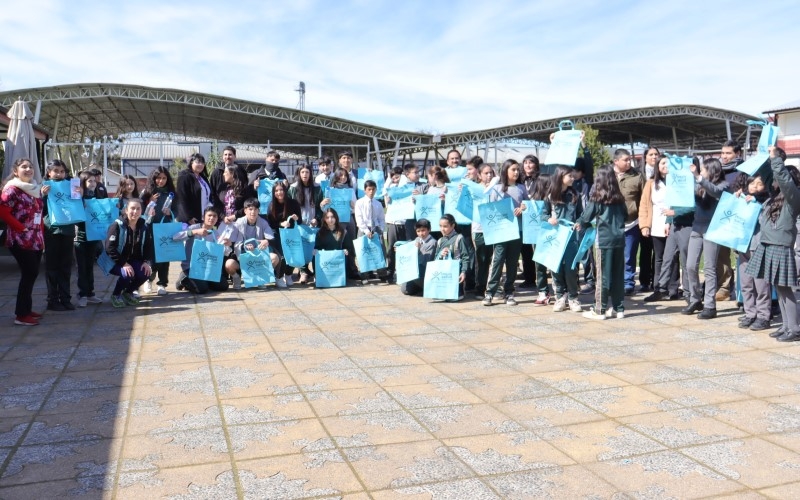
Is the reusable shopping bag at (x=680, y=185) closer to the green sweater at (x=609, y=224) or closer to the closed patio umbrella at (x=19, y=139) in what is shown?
the green sweater at (x=609, y=224)

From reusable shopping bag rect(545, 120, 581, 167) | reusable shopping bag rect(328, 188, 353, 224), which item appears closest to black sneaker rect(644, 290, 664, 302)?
reusable shopping bag rect(545, 120, 581, 167)

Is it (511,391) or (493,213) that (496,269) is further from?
(511,391)

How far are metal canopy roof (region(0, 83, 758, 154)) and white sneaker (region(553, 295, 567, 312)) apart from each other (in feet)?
73.0

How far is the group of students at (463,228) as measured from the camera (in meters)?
6.58

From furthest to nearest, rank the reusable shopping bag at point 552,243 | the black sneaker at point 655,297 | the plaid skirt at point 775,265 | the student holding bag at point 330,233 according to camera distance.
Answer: the student holding bag at point 330,233
the black sneaker at point 655,297
the reusable shopping bag at point 552,243
the plaid skirt at point 775,265

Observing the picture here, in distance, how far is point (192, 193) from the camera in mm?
9000

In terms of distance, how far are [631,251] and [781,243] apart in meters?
2.70

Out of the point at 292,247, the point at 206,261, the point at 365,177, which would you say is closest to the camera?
the point at 206,261

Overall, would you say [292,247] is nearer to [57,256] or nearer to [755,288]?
[57,256]

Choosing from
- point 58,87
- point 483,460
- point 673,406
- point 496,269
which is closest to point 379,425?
point 483,460

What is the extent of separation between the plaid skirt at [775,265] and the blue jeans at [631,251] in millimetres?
2319

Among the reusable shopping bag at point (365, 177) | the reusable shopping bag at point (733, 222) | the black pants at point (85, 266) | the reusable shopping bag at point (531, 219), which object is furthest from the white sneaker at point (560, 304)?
the black pants at point (85, 266)

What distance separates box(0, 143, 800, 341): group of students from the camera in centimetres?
658

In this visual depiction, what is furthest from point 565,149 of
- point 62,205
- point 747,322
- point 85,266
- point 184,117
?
point 184,117
